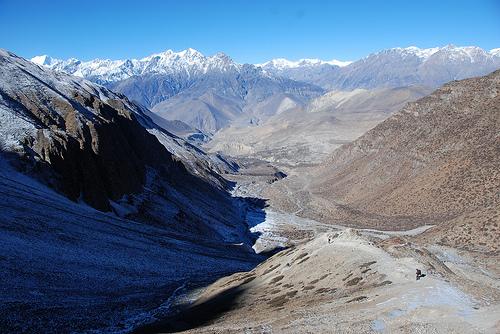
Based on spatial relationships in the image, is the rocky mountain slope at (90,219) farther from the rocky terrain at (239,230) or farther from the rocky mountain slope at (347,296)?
the rocky mountain slope at (347,296)

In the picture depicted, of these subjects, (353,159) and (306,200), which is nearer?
(306,200)

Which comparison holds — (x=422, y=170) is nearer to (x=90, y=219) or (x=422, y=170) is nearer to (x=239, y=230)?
(x=239, y=230)

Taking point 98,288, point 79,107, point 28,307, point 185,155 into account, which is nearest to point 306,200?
point 185,155

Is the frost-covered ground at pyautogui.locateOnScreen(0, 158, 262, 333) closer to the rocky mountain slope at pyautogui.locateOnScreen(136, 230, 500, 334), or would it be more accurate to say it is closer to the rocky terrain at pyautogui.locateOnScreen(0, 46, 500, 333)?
the rocky terrain at pyautogui.locateOnScreen(0, 46, 500, 333)

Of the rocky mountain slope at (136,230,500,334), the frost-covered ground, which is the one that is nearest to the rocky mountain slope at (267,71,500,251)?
the rocky mountain slope at (136,230,500,334)

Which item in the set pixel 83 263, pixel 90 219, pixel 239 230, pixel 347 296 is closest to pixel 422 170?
pixel 239 230

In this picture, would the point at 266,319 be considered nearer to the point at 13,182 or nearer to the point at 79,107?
the point at 13,182
